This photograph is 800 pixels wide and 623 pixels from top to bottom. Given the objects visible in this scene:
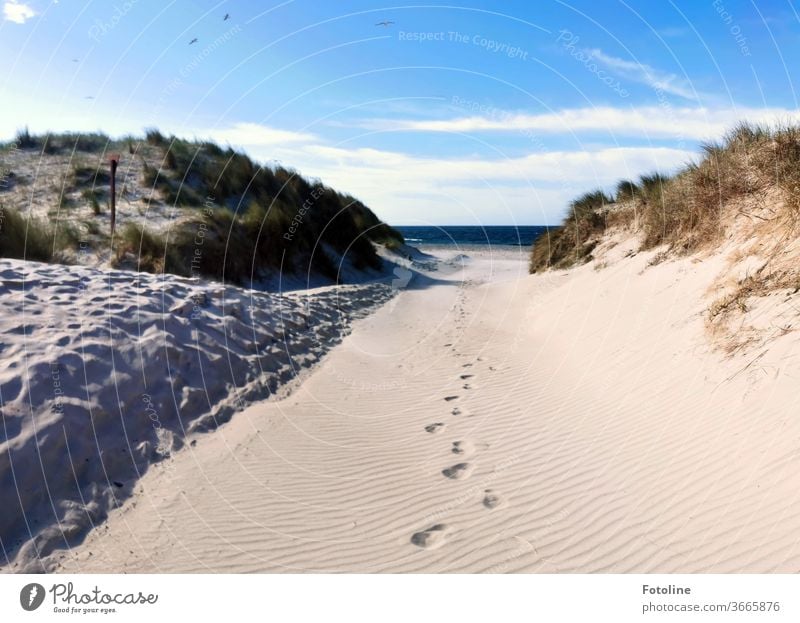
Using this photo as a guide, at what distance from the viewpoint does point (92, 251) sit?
13.3 m

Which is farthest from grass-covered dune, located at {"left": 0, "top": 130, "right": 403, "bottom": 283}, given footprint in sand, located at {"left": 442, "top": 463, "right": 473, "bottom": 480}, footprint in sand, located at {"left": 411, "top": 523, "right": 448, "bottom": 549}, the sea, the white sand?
the sea

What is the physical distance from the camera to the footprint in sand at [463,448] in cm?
604

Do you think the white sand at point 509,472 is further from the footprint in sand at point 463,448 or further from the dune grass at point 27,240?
the dune grass at point 27,240

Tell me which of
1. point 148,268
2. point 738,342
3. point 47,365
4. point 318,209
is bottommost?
point 738,342

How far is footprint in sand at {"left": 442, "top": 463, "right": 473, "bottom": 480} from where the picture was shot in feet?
17.8

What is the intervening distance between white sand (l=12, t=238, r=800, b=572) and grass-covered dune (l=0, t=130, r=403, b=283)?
22.2ft

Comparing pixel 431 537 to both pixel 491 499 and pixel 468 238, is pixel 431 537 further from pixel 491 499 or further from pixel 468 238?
pixel 468 238

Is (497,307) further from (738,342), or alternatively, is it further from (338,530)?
(338,530)

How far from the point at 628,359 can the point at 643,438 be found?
2553 mm

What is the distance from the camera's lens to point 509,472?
5.51 meters

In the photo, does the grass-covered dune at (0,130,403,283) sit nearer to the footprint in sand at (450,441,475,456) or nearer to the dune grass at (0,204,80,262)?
the dune grass at (0,204,80,262)

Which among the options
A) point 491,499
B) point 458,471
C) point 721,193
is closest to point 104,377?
point 458,471

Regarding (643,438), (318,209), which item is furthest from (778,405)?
(318,209)

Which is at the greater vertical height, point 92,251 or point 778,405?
point 92,251
